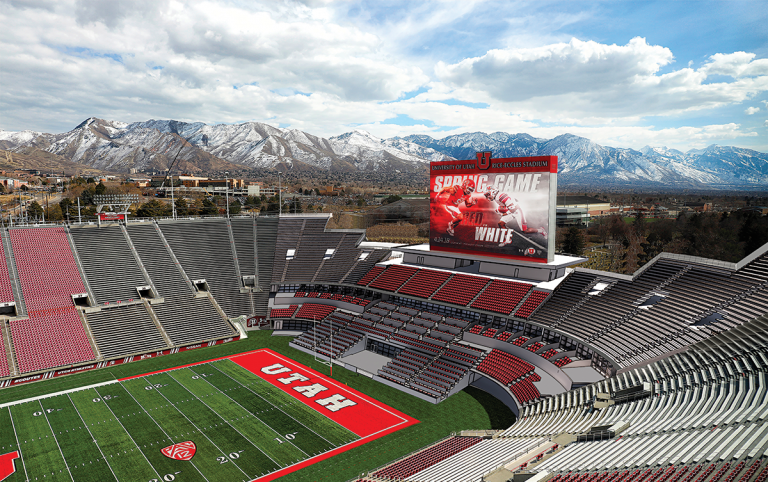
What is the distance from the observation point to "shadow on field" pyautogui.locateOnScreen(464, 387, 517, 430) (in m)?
28.8

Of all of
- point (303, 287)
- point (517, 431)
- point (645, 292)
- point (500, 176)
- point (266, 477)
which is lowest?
point (266, 477)

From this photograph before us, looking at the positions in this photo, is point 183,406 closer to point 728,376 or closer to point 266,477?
point 266,477

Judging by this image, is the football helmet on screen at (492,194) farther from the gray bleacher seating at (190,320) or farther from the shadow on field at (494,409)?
the gray bleacher seating at (190,320)

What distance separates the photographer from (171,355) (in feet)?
132

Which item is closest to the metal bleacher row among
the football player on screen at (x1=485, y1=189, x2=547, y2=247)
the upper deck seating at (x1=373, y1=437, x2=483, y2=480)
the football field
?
the football field

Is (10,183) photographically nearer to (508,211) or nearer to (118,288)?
(118,288)

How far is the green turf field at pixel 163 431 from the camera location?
23484 mm

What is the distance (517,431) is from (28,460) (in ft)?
90.9

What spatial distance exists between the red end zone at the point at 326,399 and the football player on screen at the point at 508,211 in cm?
1825

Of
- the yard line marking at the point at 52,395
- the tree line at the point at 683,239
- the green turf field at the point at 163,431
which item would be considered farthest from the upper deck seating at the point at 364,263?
the tree line at the point at 683,239

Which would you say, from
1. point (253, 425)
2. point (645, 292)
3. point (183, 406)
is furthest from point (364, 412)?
point (645, 292)

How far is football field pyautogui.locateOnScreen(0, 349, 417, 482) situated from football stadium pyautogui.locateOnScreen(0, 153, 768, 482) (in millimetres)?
152

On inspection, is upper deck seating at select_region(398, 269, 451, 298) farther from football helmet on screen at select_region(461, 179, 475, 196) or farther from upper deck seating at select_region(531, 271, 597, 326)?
upper deck seating at select_region(531, 271, 597, 326)

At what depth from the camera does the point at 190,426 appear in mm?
28016
